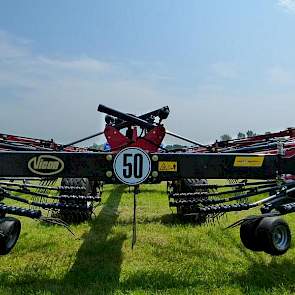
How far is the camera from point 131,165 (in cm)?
327

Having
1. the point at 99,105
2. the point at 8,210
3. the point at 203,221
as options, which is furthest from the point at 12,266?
the point at 203,221

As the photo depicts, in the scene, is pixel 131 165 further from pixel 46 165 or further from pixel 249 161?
pixel 249 161

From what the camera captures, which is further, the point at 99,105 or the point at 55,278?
the point at 99,105

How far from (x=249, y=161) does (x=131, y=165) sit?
3.02 feet

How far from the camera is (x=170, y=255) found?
14.3 feet

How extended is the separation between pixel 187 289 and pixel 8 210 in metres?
1.43

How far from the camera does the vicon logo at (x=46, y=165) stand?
3.23 metres

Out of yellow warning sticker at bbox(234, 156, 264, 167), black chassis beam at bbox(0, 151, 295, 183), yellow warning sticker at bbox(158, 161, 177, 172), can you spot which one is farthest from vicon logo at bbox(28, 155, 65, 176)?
yellow warning sticker at bbox(234, 156, 264, 167)

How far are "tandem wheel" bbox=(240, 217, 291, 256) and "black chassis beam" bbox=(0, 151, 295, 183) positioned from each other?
1.31 feet

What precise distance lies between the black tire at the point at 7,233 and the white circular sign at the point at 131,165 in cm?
84

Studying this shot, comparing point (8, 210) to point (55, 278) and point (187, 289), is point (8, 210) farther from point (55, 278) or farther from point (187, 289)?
point (187, 289)

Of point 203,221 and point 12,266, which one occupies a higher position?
point 203,221

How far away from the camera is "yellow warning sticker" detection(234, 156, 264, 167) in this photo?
337cm

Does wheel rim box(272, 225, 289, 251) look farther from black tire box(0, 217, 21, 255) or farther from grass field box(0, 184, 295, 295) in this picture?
black tire box(0, 217, 21, 255)
